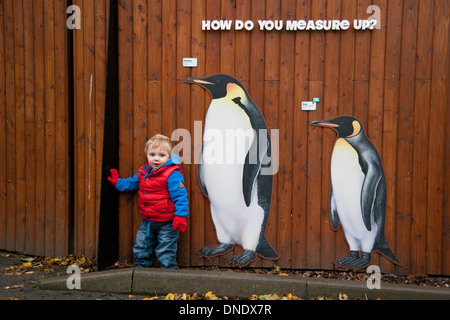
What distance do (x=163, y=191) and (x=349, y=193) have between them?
82.1 inches

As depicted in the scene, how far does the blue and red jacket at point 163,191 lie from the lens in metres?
4.10

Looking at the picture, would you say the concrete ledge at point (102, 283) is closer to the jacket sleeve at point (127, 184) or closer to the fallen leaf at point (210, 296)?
the fallen leaf at point (210, 296)

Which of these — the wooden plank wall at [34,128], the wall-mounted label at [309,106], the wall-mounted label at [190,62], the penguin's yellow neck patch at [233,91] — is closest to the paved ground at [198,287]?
the wooden plank wall at [34,128]

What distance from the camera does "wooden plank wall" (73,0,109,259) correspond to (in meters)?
4.49

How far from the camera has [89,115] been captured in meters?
4.56

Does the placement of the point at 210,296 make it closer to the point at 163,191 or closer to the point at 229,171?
the point at 163,191

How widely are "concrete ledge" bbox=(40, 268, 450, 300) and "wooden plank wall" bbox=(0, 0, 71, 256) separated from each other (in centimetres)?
108

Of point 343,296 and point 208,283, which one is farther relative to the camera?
point 208,283

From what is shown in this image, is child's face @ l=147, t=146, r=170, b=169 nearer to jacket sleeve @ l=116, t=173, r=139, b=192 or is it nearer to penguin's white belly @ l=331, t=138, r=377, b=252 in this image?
jacket sleeve @ l=116, t=173, r=139, b=192

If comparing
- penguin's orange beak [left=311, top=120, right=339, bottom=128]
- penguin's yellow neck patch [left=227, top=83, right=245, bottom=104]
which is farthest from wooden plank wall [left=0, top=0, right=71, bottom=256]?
penguin's orange beak [left=311, top=120, right=339, bottom=128]

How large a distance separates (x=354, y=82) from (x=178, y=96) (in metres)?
2.00

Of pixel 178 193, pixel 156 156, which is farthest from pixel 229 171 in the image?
pixel 156 156

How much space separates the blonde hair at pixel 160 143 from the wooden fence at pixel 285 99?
0.81 feet

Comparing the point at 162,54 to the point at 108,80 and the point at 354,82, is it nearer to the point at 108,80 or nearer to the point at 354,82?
the point at 108,80
